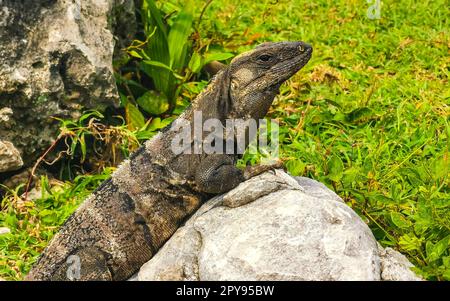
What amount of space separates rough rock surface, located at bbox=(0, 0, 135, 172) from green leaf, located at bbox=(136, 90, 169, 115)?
0.68 m

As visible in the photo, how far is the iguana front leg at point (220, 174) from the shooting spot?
4.53 meters

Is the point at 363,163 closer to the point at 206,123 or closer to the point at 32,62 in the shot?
the point at 206,123

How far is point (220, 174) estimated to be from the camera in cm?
454

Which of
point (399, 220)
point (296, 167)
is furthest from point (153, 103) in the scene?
point (399, 220)

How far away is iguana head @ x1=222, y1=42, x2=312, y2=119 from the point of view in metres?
4.69

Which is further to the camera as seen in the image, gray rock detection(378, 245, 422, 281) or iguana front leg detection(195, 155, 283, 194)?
iguana front leg detection(195, 155, 283, 194)

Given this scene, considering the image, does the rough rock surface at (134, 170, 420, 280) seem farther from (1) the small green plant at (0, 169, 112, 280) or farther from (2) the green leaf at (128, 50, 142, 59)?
(2) the green leaf at (128, 50, 142, 59)

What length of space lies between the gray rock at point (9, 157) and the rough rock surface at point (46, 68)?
0.32ft

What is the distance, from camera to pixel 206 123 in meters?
4.72

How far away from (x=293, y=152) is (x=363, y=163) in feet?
2.14

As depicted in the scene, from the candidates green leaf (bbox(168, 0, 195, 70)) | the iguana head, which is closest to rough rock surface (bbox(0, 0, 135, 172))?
green leaf (bbox(168, 0, 195, 70))

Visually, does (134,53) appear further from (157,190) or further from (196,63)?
(157,190)

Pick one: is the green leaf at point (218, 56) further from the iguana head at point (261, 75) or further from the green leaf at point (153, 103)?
the iguana head at point (261, 75)
